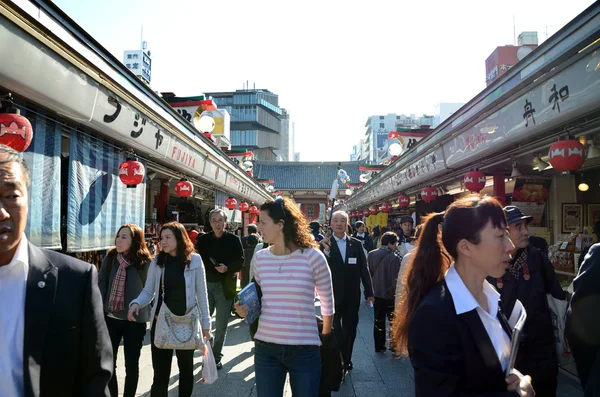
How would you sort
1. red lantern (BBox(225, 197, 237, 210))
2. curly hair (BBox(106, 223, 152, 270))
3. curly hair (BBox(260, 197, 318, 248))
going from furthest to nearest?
red lantern (BBox(225, 197, 237, 210)), curly hair (BBox(106, 223, 152, 270)), curly hair (BBox(260, 197, 318, 248))

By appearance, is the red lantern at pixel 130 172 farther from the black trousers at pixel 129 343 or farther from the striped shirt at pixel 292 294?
the striped shirt at pixel 292 294

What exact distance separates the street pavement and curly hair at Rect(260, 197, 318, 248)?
7.18 feet

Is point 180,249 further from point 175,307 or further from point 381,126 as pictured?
point 381,126

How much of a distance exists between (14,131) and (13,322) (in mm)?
2496

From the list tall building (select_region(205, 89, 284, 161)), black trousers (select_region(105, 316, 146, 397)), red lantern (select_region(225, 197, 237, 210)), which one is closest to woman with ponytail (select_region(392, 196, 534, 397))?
black trousers (select_region(105, 316, 146, 397))

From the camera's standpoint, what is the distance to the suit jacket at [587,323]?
6.64ft

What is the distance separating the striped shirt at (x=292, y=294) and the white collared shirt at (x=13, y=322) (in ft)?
5.31

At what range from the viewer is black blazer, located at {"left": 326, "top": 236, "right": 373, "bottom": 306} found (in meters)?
4.98

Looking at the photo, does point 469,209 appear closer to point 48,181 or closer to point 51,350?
point 51,350

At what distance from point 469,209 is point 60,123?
Result: 4.61 m

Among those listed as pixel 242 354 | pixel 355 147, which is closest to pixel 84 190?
pixel 242 354

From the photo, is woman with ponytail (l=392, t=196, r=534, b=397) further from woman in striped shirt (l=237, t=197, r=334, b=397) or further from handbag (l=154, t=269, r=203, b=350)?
handbag (l=154, t=269, r=203, b=350)

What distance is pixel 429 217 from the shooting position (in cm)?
208

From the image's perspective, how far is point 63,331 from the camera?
1513 mm
